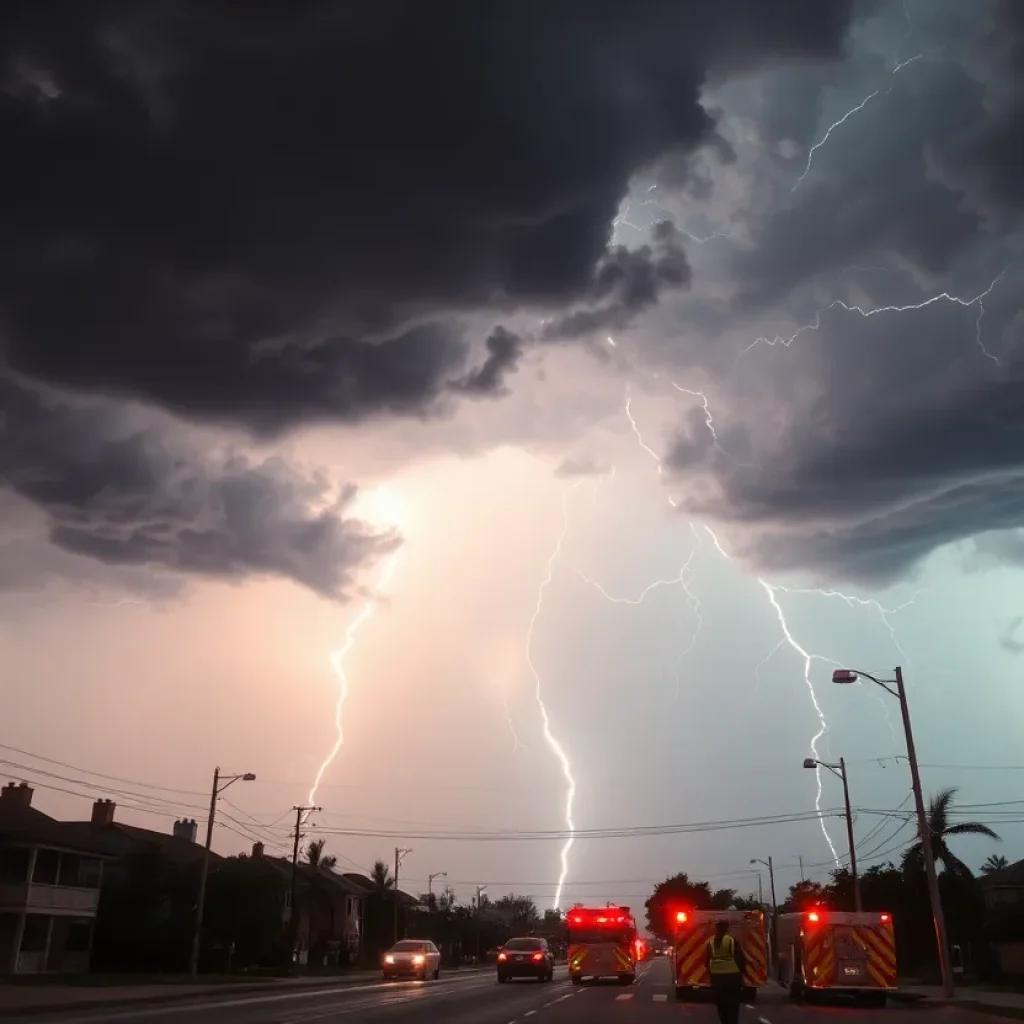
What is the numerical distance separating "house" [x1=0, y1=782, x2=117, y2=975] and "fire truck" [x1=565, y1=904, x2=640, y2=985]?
23.2m

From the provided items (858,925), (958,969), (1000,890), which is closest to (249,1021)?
(858,925)

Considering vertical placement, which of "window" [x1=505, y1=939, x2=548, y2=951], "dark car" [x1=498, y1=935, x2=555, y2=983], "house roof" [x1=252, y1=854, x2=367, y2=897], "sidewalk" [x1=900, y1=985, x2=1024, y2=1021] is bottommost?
"sidewalk" [x1=900, y1=985, x2=1024, y2=1021]

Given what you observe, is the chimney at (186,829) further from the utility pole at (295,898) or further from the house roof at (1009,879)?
the house roof at (1009,879)

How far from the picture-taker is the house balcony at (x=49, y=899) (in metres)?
43.1

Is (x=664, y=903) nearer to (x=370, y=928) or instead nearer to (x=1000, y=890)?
(x=370, y=928)

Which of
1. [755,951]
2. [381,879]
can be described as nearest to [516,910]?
[381,879]

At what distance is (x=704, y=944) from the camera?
29516mm

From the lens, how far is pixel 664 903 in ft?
408

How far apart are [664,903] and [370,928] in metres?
43.3

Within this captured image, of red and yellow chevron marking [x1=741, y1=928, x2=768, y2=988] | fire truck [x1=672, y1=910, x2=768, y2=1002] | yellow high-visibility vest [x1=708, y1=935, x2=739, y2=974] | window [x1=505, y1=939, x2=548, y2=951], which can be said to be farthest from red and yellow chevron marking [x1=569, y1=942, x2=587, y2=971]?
yellow high-visibility vest [x1=708, y1=935, x2=739, y2=974]

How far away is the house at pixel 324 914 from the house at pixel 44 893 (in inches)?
1126

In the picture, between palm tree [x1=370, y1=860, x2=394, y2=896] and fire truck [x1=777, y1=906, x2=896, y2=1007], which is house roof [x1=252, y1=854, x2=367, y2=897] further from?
fire truck [x1=777, y1=906, x2=896, y2=1007]

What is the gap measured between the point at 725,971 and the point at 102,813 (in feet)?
199

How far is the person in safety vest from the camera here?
15.8 metres
